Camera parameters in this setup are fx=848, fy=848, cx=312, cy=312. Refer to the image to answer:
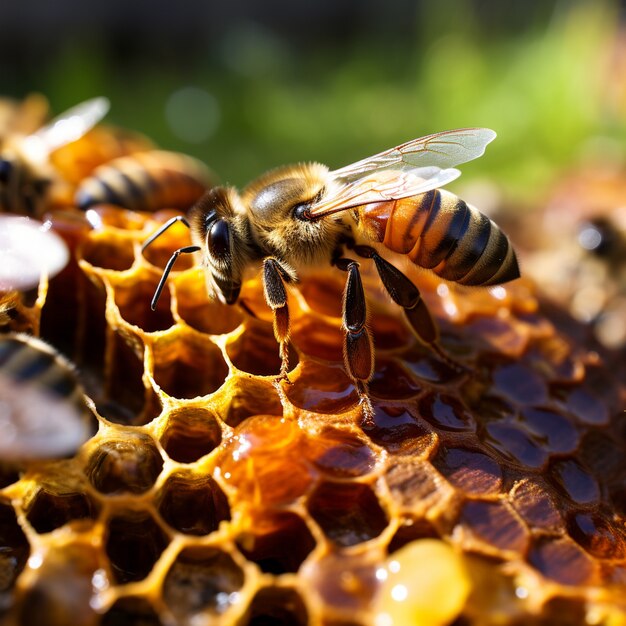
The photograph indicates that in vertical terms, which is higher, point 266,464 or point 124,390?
point 266,464

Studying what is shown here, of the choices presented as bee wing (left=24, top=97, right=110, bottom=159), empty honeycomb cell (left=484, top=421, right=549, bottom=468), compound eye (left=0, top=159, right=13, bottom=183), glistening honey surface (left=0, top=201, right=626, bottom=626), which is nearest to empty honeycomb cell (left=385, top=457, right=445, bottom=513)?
glistening honey surface (left=0, top=201, right=626, bottom=626)

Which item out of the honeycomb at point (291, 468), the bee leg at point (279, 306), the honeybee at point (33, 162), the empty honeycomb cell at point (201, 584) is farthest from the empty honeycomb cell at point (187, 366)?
the honeybee at point (33, 162)

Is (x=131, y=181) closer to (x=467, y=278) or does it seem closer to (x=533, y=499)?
(x=467, y=278)

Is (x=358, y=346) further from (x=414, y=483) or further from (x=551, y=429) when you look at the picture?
(x=551, y=429)

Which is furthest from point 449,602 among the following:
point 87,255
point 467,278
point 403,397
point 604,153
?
point 604,153

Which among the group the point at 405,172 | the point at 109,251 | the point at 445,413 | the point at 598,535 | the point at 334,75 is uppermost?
the point at 405,172

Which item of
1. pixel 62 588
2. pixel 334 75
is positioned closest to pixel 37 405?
pixel 62 588
